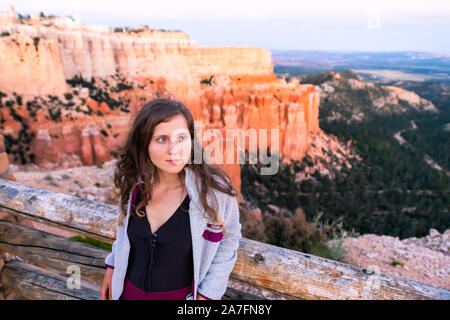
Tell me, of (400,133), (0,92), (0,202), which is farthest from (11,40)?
(400,133)

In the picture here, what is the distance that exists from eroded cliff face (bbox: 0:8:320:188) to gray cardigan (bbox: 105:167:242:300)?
11.6 m

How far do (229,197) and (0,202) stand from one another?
6.31 ft

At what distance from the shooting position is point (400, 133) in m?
43.5

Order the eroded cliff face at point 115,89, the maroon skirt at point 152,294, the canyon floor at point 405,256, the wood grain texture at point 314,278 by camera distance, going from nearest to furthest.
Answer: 1. the wood grain texture at point 314,278
2. the maroon skirt at point 152,294
3. the canyon floor at point 405,256
4. the eroded cliff face at point 115,89

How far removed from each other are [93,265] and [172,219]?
997mm

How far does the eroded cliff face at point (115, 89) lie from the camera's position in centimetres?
1738

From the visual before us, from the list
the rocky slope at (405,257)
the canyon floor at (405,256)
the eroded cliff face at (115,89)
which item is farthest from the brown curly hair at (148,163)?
the eroded cliff face at (115,89)

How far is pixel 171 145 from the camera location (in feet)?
4.44

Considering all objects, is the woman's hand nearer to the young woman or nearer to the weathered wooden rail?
the young woman

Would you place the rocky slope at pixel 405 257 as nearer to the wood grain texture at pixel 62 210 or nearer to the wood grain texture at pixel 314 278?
the wood grain texture at pixel 314 278

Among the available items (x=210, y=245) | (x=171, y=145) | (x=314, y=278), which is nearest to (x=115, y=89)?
(x=171, y=145)

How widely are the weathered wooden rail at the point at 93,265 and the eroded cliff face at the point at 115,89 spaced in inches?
438

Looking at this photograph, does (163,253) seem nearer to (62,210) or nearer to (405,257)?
(62,210)
